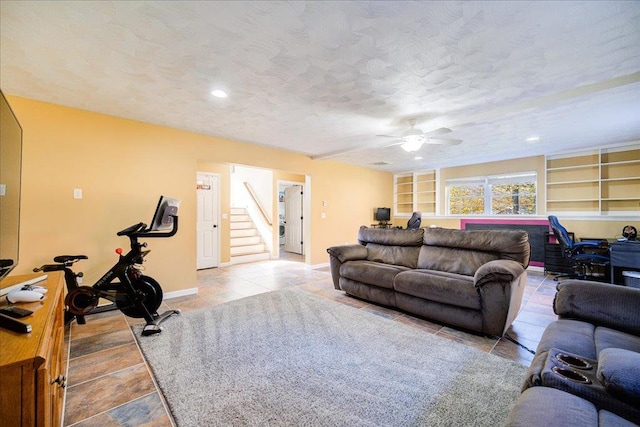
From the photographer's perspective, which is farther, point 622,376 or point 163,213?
point 163,213

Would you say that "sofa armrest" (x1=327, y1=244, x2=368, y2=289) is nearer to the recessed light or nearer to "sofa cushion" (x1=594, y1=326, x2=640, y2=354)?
the recessed light

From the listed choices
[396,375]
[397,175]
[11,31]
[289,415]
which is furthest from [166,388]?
[397,175]

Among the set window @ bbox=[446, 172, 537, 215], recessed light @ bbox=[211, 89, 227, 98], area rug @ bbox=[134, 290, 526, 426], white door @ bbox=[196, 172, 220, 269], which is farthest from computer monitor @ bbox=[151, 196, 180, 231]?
window @ bbox=[446, 172, 537, 215]

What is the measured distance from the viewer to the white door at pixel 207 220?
19.0ft

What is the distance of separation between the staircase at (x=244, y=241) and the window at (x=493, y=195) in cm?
529

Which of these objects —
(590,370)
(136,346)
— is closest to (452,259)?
(590,370)

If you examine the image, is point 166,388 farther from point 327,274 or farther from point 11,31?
point 327,274

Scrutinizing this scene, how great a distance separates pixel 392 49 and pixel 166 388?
3.01 m

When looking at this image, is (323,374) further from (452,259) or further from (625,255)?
(625,255)

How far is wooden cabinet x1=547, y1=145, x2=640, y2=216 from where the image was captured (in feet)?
15.6

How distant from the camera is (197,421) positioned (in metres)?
1.53

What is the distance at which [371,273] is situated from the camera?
3.43 meters

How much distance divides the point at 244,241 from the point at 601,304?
6.59 metres

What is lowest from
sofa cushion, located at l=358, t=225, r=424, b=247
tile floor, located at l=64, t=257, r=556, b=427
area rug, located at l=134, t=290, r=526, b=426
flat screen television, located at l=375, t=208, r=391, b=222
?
tile floor, located at l=64, t=257, r=556, b=427
